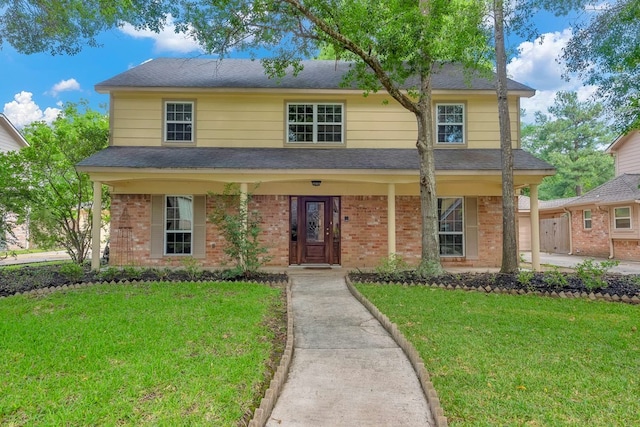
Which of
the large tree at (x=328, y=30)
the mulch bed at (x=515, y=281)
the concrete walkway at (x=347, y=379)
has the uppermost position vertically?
the large tree at (x=328, y=30)

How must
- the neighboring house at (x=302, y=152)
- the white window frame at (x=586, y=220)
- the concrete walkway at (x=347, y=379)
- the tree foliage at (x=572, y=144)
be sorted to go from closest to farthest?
the concrete walkway at (x=347, y=379) < the neighboring house at (x=302, y=152) < the white window frame at (x=586, y=220) < the tree foliage at (x=572, y=144)

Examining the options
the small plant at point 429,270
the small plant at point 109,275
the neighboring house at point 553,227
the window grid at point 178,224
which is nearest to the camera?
the small plant at point 109,275

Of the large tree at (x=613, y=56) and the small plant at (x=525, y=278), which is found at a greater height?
the large tree at (x=613, y=56)

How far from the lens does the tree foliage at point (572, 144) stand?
2938cm

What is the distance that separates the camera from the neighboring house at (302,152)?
1073 cm

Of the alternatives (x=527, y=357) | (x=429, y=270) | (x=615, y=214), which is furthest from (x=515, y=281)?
(x=615, y=214)

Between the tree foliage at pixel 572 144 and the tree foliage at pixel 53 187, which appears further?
the tree foliage at pixel 572 144

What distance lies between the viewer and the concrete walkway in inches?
111

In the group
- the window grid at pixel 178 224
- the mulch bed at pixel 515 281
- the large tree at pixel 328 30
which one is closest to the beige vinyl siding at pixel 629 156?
the mulch bed at pixel 515 281

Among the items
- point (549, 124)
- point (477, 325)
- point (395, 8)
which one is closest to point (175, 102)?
point (395, 8)

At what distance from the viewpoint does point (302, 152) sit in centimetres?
1063

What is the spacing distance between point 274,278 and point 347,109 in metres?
5.52

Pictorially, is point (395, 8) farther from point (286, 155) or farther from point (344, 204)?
point (344, 204)

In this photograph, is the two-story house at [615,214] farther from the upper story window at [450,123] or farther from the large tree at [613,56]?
the upper story window at [450,123]
